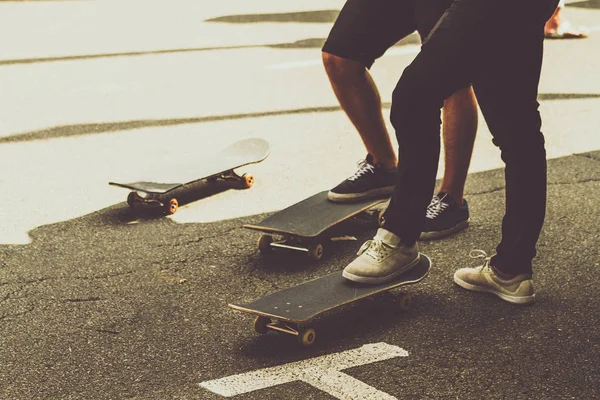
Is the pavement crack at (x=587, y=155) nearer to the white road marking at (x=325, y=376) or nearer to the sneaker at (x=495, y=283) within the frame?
the sneaker at (x=495, y=283)

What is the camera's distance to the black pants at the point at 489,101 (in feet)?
11.4

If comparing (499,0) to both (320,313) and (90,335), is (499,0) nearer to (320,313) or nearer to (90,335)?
(320,313)

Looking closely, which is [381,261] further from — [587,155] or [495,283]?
[587,155]

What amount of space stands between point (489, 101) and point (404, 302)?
2.95 feet

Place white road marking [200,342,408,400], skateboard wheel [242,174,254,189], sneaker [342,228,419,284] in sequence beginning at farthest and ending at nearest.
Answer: skateboard wheel [242,174,254,189] < sneaker [342,228,419,284] < white road marking [200,342,408,400]

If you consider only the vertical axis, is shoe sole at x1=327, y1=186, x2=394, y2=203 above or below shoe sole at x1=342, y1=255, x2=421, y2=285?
below

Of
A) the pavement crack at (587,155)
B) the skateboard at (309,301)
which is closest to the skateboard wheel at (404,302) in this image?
the skateboard at (309,301)

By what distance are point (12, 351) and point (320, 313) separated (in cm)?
120

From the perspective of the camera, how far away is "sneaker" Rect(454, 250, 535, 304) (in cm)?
390

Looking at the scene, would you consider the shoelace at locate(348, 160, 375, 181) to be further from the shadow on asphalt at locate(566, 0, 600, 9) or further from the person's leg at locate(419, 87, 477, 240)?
the shadow on asphalt at locate(566, 0, 600, 9)

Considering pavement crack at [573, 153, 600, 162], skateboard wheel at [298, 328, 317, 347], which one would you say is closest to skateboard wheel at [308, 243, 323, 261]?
skateboard wheel at [298, 328, 317, 347]

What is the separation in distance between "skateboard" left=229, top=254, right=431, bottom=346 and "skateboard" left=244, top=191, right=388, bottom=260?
0.52 meters

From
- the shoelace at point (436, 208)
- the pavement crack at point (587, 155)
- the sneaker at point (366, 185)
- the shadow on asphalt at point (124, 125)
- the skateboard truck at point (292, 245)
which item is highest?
the sneaker at point (366, 185)

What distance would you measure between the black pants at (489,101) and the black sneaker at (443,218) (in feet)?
2.57
